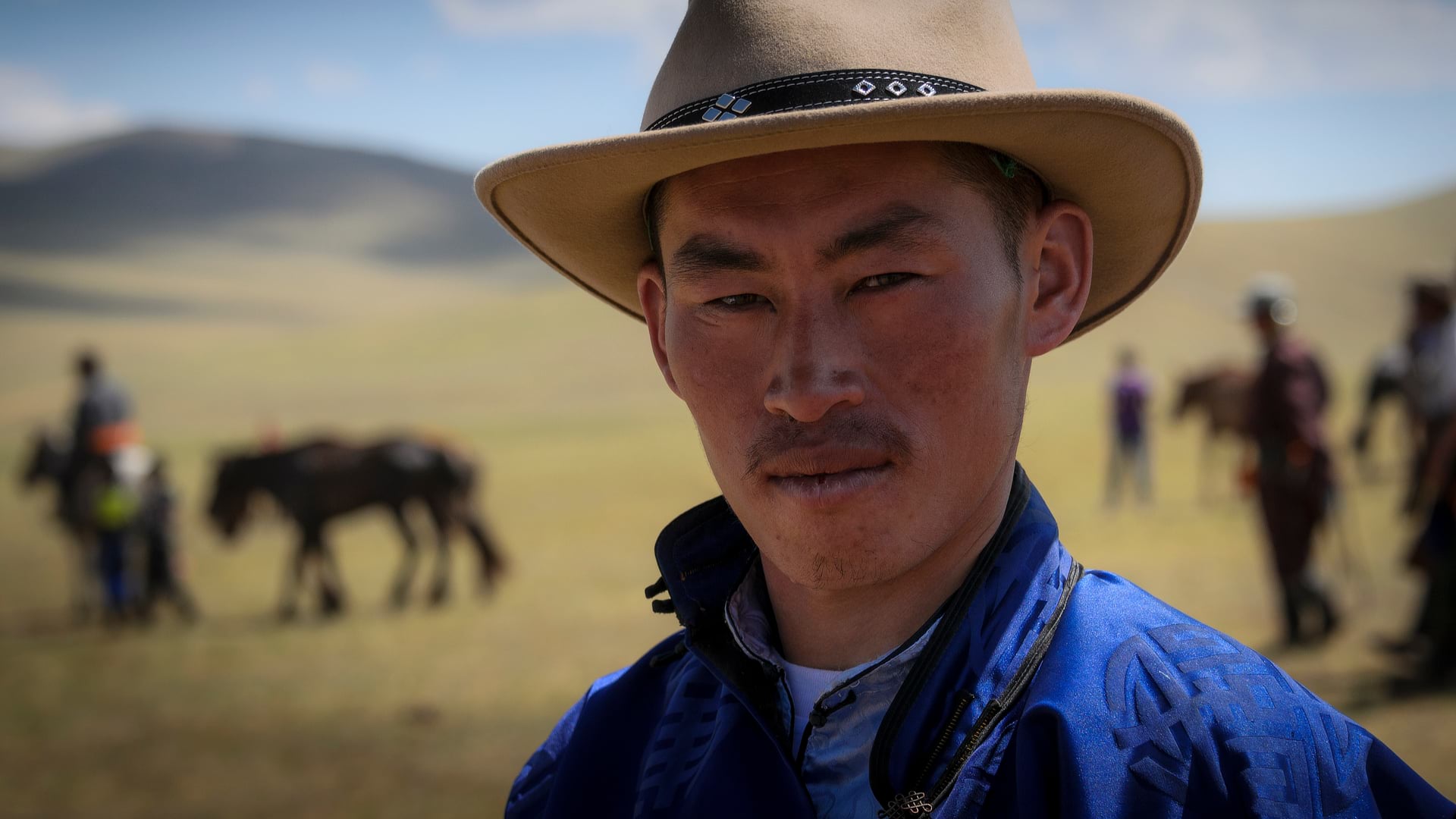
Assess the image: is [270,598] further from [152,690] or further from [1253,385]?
[1253,385]

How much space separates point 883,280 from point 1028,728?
0.56m

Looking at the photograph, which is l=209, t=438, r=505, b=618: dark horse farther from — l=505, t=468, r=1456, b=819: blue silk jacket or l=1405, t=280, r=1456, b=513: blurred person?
l=505, t=468, r=1456, b=819: blue silk jacket

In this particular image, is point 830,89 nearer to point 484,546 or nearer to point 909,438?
point 909,438

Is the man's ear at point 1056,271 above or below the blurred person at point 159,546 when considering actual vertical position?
above

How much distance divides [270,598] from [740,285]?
42.0ft

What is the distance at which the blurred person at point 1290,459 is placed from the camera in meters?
7.51

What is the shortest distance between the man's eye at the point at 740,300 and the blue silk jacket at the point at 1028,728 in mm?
402

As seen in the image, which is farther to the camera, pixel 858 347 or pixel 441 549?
pixel 441 549

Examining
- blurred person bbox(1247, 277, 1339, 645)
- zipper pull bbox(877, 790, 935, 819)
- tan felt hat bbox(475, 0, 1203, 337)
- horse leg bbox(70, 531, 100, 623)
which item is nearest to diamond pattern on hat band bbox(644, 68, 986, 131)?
tan felt hat bbox(475, 0, 1203, 337)

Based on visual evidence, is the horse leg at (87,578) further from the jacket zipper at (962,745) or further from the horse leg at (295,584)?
the jacket zipper at (962,745)

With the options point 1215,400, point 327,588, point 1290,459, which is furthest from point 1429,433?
point 1215,400

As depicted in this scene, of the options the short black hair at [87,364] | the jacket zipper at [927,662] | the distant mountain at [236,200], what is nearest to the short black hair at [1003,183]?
the jacket zipper at [927,662]

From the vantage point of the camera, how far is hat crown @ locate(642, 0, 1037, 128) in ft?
4.92

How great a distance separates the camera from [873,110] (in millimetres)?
1368
